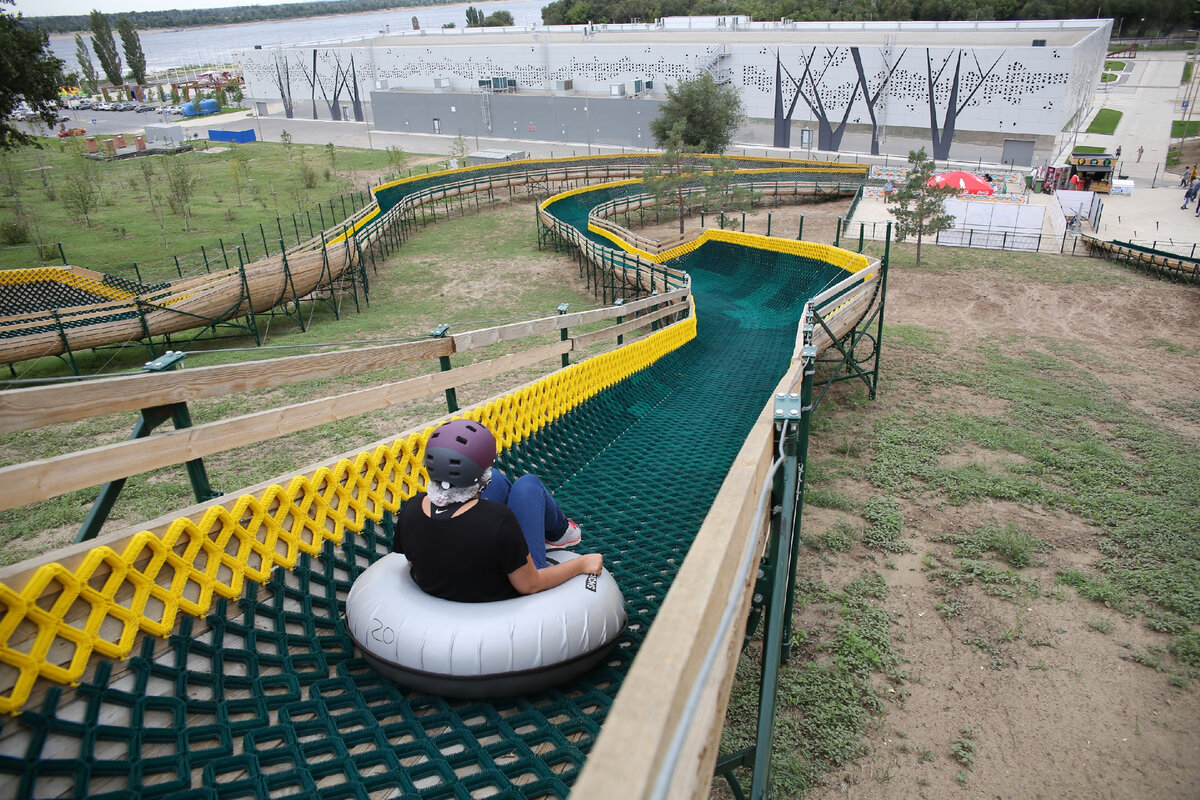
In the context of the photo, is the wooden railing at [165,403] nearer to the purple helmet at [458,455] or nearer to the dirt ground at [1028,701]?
the purple helmet at [458,455]

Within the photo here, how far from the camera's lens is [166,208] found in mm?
36188

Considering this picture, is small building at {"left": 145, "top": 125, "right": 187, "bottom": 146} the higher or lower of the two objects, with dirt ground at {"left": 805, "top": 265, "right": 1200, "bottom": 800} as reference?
higher

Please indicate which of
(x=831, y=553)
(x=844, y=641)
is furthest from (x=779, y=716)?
(x=831, y=553)

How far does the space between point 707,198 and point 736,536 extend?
29645 millimetres

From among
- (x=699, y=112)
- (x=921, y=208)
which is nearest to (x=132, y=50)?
(x=699, y=112)

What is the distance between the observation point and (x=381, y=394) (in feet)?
16.2

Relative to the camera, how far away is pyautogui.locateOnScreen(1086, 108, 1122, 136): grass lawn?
5528cm

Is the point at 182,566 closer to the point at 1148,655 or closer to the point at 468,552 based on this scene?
the point at 468,552

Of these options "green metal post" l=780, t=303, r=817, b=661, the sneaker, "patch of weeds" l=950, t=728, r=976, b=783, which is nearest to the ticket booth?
"green metal post" l=780, t=303, r=817, b=661

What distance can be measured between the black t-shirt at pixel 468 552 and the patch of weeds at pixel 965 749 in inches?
167

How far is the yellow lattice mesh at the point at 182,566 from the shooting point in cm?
256

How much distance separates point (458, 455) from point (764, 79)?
5335 centimetres

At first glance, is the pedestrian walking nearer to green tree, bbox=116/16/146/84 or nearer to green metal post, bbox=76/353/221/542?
green metal post, bbox=76/353/221/542

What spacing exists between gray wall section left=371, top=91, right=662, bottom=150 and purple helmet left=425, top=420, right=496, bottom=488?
49565 mm
